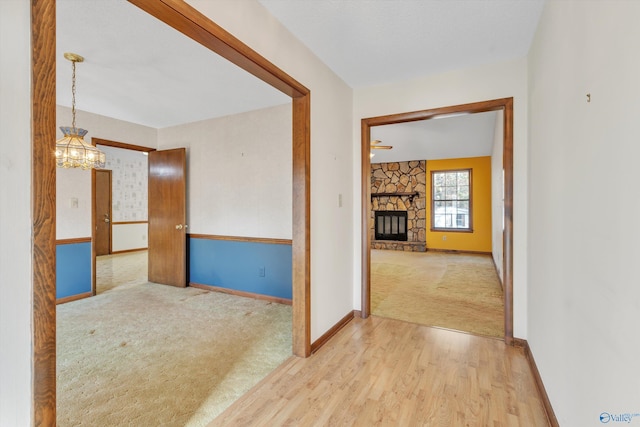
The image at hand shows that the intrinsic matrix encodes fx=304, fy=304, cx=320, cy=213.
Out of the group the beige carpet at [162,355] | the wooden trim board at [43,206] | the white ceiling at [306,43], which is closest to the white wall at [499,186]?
the white ceiling at [306,43]

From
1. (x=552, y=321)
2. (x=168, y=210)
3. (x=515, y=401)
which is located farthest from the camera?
(x=168, y=210)

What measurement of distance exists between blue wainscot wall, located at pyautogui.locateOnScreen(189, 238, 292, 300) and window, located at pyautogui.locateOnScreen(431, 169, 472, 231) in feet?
18.5

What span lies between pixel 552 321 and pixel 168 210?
15.2 feet

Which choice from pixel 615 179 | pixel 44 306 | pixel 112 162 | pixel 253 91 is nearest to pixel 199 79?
pixel 253 91

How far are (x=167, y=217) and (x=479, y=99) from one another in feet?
14.1

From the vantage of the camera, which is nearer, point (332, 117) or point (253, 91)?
point (332, 117)

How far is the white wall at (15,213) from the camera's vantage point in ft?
2.76

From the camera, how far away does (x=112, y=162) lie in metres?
7.36

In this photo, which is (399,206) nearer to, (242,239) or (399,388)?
(242,239)

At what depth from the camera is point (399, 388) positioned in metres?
1.97

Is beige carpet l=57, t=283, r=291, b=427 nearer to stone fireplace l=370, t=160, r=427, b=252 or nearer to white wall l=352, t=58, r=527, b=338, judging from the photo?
white wall l=352, t=58, r=527, b=338

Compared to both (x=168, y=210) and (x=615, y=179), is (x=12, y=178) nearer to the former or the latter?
(x=615, y=179)

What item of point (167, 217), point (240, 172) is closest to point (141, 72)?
point (240, 172)

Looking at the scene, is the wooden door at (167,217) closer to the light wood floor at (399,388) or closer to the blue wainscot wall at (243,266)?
the blue wainscot wall at (243,266)
